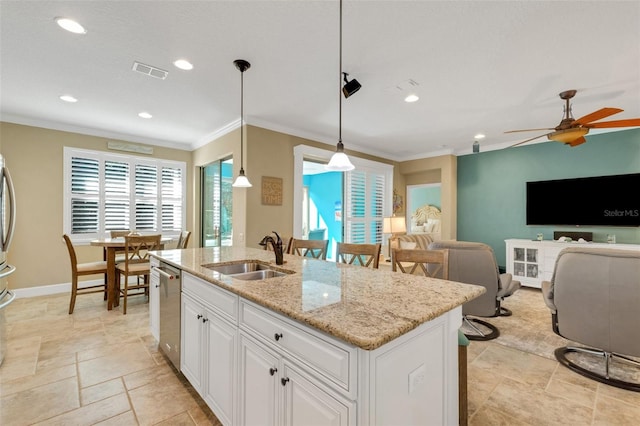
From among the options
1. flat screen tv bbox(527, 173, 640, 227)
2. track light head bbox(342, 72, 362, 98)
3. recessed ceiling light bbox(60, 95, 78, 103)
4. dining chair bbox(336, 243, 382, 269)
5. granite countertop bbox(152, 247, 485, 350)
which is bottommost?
granite countertop bbox(152, 247, 485, 350)

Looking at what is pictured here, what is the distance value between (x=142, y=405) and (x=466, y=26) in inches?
138

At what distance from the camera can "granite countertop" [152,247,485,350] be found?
98cm

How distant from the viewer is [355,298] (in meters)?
1.31

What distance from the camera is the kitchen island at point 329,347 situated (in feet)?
3.13

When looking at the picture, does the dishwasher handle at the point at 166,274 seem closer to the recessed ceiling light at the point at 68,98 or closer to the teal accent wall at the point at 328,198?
the recessed ceiling light at the point at 68,98

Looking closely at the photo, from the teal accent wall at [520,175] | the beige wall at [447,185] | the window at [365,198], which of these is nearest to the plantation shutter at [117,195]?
the window at [365,198]

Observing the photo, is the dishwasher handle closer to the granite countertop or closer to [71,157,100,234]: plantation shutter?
the granite countertop

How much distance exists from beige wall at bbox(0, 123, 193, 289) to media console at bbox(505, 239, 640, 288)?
7321 millimetres

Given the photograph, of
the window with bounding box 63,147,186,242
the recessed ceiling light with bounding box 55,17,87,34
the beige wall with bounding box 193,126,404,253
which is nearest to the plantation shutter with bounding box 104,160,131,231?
the window with bounding box 63,147,186,242

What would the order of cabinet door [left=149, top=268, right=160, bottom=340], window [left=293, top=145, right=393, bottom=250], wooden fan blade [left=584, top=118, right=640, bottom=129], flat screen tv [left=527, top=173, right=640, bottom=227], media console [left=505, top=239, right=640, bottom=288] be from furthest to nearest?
window [left=293, top=145, right=393, bottom=250], media console [left=505, top=239, right=640, bottom=288], flat screen tv [left=527, top=173, right=640, bottom=227], wooden fan blade [left=584, top=118, right=640, bottom=129], cabinet door [left=149, top=268, right=160, bottom=340]

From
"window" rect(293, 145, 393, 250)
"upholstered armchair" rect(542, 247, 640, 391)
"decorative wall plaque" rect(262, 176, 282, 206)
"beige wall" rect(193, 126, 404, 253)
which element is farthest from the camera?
"window" rect(293, 145, 393, 250)

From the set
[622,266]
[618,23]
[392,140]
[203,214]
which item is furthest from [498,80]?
[203,214]

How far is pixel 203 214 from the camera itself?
5859 mm

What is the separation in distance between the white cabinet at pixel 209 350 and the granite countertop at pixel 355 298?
19cm
